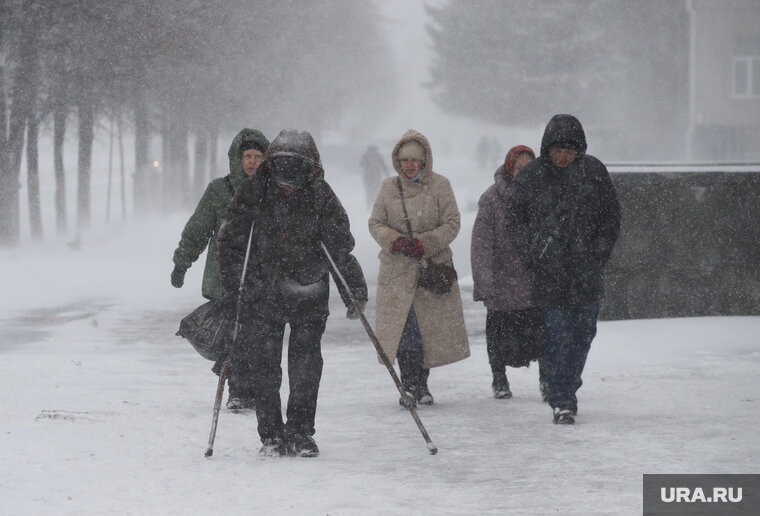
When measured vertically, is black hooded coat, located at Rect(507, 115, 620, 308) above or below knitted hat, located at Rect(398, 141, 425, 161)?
below

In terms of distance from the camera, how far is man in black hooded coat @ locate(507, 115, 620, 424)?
27.2ft

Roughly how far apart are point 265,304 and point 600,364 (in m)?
4.49

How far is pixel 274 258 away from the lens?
7.14 metres

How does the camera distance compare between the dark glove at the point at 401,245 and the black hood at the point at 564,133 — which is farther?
the dark glove at the point at 401,245

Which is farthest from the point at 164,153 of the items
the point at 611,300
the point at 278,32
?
the point at 611,300

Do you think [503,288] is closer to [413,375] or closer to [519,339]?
[519,339]

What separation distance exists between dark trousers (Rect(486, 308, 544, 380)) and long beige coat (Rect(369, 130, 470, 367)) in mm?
243

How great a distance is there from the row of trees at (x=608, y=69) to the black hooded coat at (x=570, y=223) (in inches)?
1871

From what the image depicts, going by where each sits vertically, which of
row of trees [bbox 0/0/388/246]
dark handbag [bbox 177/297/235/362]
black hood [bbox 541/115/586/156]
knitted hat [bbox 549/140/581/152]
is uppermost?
row of trees [bbox 0/0/388/246]

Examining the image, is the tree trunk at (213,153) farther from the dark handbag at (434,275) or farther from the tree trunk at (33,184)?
the dark handbag at (434,275)

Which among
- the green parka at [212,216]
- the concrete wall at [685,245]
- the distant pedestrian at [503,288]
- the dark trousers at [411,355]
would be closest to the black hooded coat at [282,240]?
the green parka at [212,216]

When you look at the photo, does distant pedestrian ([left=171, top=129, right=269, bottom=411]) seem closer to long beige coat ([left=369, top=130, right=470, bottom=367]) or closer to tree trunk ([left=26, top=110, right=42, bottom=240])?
long beige coat ([left=369, top=130, right=470, bottom=367])

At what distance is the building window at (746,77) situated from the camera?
160 feet

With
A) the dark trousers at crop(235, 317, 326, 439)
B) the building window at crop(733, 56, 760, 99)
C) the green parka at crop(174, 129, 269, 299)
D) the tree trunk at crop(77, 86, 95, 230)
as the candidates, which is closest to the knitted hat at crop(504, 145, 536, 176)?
the green parka at crop(174, 129, 269, 299)
